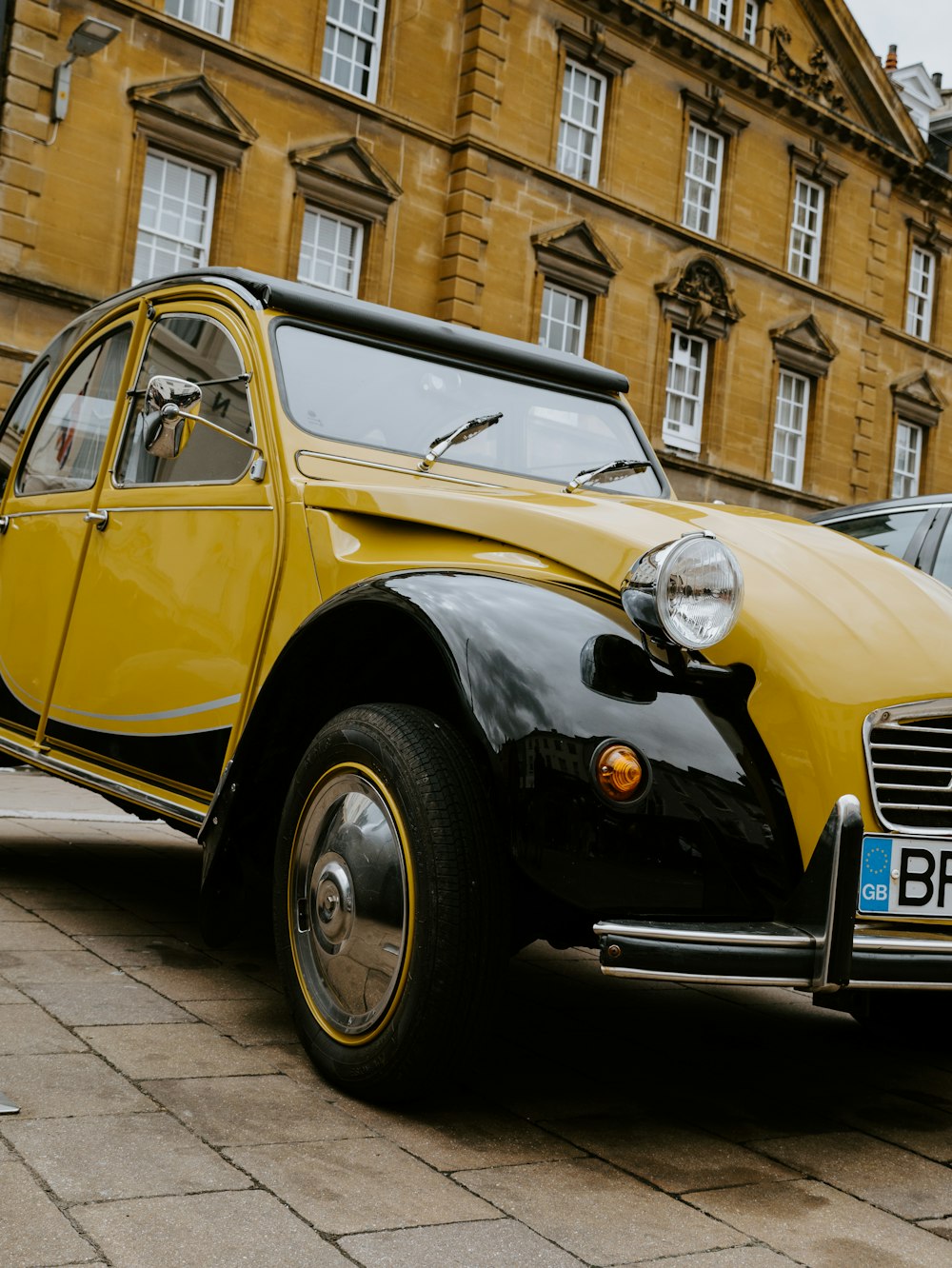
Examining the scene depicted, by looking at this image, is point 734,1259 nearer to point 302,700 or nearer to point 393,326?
point 302,700

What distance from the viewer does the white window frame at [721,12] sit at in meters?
25.1

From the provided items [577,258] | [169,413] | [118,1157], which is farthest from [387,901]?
[577,258]

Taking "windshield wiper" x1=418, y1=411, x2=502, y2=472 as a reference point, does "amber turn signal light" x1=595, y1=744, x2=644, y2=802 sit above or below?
below

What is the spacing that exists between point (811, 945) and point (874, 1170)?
61 centimetres

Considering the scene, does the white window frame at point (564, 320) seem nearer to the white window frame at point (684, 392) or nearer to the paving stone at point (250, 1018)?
the white window frame at point (684, 392)

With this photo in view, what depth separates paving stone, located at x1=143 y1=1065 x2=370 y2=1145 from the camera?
2.80 m

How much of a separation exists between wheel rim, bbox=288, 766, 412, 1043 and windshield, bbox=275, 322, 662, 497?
1.33 m

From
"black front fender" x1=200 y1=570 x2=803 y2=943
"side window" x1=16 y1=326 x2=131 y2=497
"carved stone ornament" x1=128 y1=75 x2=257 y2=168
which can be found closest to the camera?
"black front fender" x1=200 y1=570 x2=803 y2=943

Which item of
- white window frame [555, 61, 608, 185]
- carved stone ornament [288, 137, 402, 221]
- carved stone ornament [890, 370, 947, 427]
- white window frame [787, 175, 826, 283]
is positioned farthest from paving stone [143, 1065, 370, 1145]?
carved stone ornament [890, 370, 947, 427]

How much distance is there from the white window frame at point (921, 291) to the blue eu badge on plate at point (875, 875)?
28200 millimetres

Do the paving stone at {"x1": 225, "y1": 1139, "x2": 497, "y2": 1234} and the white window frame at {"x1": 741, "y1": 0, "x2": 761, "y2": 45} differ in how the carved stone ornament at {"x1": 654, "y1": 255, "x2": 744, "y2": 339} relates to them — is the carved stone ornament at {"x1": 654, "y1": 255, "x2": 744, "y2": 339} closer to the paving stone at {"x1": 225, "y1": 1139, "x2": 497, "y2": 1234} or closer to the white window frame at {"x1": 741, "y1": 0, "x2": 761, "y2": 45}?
the white window frame at {"x1": 741, "y1": 0, "x2": 761, "y2": 45}

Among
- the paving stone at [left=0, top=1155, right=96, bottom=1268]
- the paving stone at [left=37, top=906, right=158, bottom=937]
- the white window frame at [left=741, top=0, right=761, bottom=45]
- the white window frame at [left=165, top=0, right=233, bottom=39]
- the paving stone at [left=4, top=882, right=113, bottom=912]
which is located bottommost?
the paving stone at [left=0, top=1155, right=96, bottom=1268]

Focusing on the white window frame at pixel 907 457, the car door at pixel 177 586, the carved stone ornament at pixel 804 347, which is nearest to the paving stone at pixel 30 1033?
the car door at pixel 177 586

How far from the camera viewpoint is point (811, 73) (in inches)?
1054
